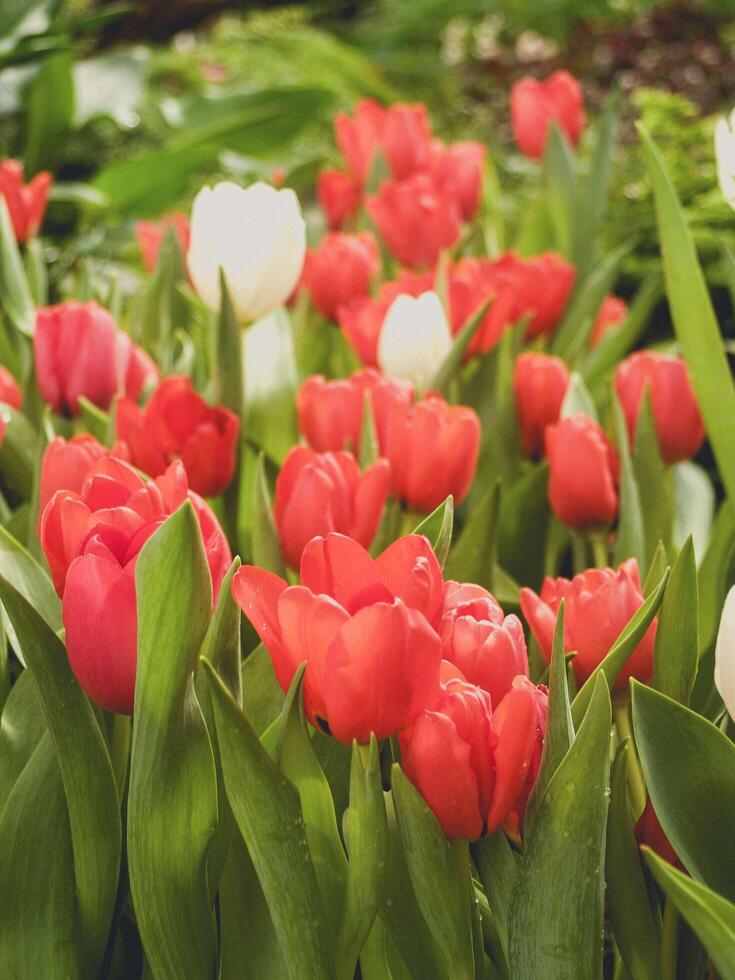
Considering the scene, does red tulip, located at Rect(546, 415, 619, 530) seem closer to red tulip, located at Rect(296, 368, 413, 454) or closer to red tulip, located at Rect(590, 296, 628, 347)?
red tulip, located at Rect(296, 368, 413, 454)

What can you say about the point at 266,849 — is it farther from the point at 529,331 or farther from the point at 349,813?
the point at 529,331

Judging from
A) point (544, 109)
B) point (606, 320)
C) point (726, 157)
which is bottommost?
point (606, 320)

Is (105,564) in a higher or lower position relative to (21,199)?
higher

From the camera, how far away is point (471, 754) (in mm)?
459

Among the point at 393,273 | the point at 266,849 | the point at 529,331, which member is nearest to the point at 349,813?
→ the point at 266,849

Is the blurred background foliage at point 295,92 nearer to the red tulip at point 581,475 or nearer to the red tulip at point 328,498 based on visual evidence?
the red tulip at point 581,475

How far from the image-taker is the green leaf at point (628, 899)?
51 cm

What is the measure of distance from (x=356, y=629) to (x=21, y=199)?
39.7 inches

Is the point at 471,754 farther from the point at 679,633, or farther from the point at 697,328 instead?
the point at 697,328

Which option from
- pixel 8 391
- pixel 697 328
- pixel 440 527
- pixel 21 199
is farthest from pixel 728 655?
pixel 21 199

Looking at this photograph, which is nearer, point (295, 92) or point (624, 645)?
point (624, 645)

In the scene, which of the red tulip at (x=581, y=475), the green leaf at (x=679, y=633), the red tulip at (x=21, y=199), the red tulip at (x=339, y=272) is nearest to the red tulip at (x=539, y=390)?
the red tulip at (x=581, y=475)

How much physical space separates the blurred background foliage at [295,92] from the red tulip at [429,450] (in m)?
0.74

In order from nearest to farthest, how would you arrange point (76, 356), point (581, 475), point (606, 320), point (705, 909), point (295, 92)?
point (705, 909)
point (581, 475)
point (76, 356)
point (606, 320)
point (295, 92)
